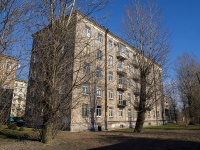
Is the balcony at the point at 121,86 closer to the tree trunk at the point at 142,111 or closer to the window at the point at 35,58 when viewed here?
the tree trunk at the point at 142,111

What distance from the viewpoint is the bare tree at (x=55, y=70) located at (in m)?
9.68

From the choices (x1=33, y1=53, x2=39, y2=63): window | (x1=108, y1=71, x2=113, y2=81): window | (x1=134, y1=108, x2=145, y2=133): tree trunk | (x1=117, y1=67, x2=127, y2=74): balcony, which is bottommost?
(x1=134, y1=108, x2=145, y2=133): tree trunk

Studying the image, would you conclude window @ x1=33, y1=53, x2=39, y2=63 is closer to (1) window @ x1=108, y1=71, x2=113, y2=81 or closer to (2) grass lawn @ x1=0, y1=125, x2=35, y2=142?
(2) grass lawn @ x1=0, y1=125, x2=35, y2=142

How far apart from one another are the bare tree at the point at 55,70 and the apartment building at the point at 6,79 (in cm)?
112

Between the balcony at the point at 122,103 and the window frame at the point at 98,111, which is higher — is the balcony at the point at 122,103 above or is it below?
above

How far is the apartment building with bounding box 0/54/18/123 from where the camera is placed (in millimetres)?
9141

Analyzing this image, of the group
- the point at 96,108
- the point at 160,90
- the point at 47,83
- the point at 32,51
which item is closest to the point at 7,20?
the point at 32,51

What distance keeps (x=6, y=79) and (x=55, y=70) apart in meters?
2.56

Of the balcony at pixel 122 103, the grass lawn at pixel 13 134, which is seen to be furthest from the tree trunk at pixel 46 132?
the balcony at pixel 122 103

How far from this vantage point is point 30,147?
870 cm

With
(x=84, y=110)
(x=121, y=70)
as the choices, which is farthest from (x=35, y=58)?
(x=121, y=70)

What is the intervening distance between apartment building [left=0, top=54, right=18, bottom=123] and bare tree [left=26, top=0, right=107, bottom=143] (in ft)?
3.69

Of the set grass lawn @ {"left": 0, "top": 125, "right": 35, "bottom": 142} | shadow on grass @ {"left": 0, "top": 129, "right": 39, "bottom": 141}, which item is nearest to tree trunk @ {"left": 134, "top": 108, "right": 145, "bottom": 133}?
grass lawn @ {"left": 0, "top": 125, "right": 35, "bottom": 142}

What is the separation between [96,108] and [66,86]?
1516cm
